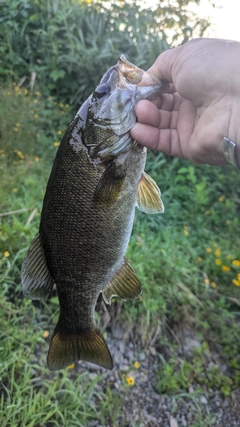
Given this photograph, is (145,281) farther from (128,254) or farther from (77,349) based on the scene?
(77,349)

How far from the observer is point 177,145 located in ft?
5.96

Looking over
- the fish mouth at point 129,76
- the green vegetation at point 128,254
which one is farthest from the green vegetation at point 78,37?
the fish mouth at point 129,76

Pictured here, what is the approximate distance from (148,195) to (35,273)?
0.53 m

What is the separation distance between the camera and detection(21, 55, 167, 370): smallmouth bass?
1438mm

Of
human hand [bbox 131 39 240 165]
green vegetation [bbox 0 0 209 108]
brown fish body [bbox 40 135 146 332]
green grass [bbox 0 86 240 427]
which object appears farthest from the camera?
green vegetation [bbox 0 0 209 108]

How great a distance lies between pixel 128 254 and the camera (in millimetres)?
3131

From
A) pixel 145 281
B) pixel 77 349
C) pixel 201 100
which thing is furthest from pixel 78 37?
pixel 77 349

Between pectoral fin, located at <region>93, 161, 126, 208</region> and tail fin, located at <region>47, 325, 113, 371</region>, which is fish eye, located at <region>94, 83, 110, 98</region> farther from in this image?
tail fin, located at <region>47, 325, 113, 371</region>

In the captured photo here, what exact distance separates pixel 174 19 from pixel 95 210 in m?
4.16

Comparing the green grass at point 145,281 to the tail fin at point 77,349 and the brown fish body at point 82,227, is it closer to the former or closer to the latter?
the tail fin at point 77,349

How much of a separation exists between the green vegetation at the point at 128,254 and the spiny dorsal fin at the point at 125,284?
34.9 inches

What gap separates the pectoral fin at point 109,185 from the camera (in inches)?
56.7

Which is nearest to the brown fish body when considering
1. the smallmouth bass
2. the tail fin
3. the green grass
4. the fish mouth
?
the smallmouth bass

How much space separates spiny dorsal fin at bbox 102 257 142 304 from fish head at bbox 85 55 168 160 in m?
0.48
